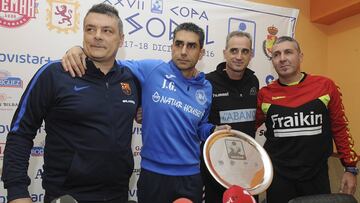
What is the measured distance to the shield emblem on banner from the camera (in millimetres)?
2113

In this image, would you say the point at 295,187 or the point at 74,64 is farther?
the point at 295,187

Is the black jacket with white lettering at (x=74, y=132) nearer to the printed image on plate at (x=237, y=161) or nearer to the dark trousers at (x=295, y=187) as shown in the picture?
the printed image on plate at (x=237, y=161)

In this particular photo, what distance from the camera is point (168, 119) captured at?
1677 mm

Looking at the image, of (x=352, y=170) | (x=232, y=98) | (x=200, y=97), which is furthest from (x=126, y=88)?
(x=352, y=170)

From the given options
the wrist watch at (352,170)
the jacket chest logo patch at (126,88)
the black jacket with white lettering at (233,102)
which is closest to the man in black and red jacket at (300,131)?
the wrist watch at (352,170)

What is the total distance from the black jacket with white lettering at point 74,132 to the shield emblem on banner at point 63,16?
2.96ft

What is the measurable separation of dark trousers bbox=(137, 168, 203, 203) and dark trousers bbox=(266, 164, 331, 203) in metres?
0.59

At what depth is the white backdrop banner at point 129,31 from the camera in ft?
6.66

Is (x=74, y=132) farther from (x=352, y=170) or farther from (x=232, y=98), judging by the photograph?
(x=352, y=170)

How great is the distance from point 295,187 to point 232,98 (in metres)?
0.65

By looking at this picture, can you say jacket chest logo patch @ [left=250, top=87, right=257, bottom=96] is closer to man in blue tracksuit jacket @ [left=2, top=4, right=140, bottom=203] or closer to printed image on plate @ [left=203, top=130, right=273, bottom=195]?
printed image on plate @ [left=203, top=130, right=273, bottom=195]

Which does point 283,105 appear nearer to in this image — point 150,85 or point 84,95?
point 150,85

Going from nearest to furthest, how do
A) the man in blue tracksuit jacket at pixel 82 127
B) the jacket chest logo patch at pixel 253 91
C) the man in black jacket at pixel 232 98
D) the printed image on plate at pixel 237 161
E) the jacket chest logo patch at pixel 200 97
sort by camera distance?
the man in blue tracksuit jacket at pixel 82 127 → the printed image on plate at pixel 237 161 → the jacket chest logo patch at pixel 200 97 → the man in black jacket at pixel 232 98 → the jacket chest logo patch at pixel 253 91

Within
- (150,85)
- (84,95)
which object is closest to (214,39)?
(150,85)
